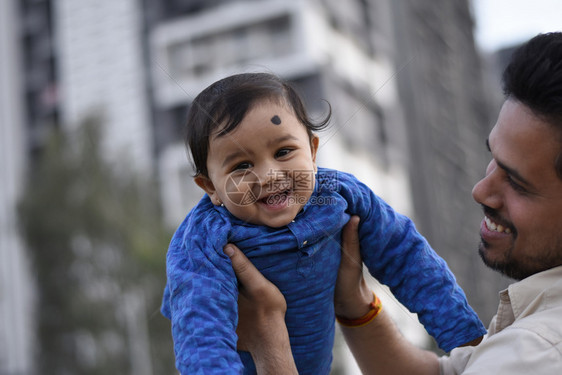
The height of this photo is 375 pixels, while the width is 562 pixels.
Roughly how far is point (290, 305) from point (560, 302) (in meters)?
0.55

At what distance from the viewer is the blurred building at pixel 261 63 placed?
18234mm

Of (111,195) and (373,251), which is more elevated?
(373,251)

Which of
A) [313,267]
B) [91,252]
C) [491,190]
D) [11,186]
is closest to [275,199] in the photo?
[313,267]

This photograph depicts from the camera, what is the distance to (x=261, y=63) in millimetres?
15578

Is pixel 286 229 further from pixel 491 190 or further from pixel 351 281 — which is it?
pixel 491 190

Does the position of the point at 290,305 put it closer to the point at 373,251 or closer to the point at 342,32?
the point at 373,251

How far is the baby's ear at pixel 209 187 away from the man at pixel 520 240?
16 cm

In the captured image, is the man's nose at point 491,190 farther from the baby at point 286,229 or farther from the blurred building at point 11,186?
the blurred building at point 11,186

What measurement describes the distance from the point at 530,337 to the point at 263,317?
526 mm

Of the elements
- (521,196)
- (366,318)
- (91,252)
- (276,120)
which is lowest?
(91,252)

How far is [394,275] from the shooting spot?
157cm

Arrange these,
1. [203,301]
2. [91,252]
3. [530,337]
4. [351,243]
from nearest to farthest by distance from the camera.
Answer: [530,337], [203,301], [351,243], [91,252]

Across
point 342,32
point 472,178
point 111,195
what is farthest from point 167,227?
point 472,178

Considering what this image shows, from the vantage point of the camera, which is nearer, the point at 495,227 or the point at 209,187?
the point at 495,227
